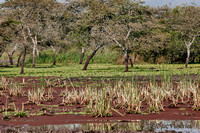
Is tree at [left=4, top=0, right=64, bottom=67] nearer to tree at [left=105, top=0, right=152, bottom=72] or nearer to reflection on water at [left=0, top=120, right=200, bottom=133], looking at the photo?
tree at [left=105, top=0, right=152, bottom=72]

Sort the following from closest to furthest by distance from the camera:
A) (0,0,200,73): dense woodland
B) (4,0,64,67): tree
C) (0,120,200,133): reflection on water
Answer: (0,120,200,133): reflection on water
(0,0,200,73): dense woodland
(4,0,64,67): tree

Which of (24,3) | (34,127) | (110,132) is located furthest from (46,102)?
(24,3)

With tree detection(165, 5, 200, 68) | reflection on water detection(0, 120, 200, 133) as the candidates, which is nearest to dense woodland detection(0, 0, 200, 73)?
tree detection(165, 5, 200, 68)

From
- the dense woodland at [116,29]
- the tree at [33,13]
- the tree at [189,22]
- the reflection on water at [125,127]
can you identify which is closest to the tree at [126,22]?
the dense woodland at [116,29]

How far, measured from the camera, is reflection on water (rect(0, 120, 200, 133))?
8586 mm

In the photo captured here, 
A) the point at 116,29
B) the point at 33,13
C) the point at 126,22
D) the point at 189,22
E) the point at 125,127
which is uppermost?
the point at 33,13

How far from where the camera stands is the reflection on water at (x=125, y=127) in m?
8.59

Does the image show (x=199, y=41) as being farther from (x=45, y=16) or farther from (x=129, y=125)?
(x=129, y=125)

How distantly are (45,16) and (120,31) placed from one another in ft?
58.2

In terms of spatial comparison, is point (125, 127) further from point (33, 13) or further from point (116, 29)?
point (33, 13)

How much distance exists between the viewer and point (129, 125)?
934cm

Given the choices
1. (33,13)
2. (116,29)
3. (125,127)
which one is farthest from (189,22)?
(125,127)

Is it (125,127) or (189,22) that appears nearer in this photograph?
(125,127)

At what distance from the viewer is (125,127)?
9055 millimetres
